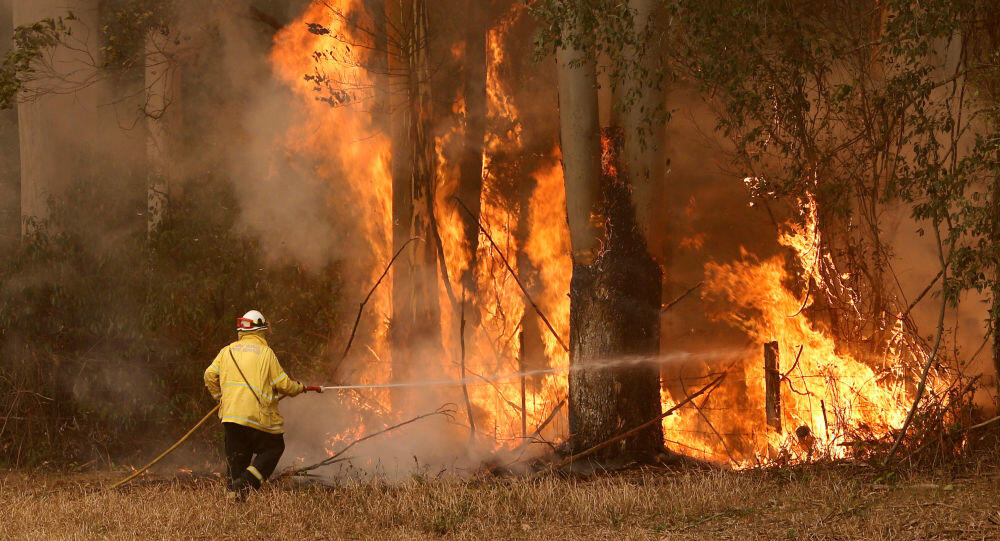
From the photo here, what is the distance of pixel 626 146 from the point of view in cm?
867

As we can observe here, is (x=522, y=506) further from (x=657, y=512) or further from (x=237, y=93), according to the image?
(x=237, y=93)

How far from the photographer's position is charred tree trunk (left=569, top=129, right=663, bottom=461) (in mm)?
8625

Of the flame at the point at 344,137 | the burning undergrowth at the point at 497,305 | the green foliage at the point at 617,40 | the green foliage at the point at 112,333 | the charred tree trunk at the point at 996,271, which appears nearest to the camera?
the charred tree trunk at the point at 996,271

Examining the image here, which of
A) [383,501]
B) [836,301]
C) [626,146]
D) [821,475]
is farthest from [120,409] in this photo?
[836,301]

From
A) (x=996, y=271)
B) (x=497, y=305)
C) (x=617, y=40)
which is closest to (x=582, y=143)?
(x=617, y=40)

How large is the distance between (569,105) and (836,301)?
17.0 ft

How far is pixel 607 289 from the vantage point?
8719mm

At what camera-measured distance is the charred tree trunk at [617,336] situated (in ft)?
28.3

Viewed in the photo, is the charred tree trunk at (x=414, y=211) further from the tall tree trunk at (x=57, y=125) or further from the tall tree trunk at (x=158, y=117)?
the tall tree trunk at (x=57, y=125)

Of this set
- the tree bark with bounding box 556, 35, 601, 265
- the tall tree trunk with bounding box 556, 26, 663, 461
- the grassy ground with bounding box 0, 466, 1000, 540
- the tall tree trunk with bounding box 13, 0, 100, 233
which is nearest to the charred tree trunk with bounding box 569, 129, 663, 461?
the tall tree trunk with bounding box 556, 26, 663, 461

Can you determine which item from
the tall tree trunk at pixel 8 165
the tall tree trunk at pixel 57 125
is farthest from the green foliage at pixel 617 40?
the tall tree trunk at pixel 8 165

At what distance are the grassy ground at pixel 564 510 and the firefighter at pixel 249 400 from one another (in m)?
0.22

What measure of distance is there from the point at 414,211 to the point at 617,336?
455 centimetres

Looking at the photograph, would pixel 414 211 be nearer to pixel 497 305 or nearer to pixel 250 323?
pixel 497 305
